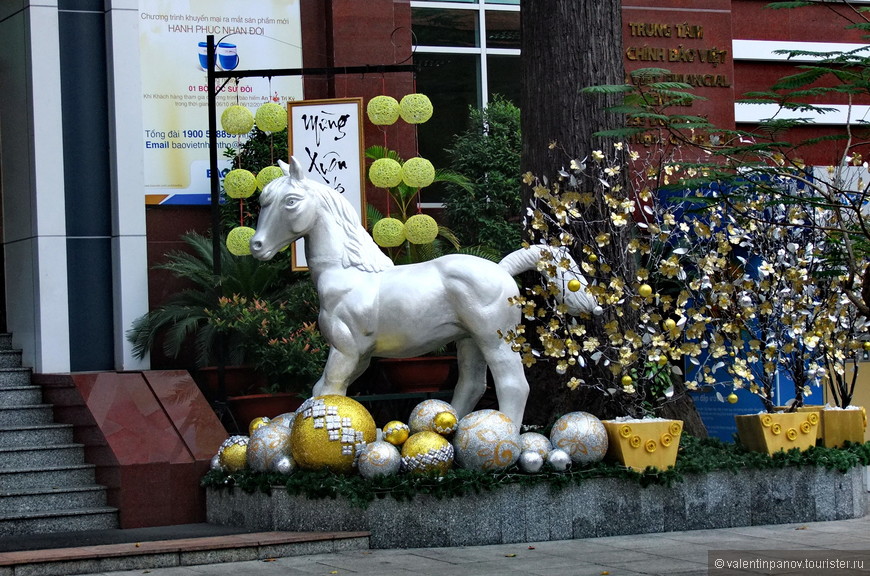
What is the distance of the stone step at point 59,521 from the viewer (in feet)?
33.0

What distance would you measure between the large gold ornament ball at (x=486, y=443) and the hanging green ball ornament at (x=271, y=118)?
171 inches

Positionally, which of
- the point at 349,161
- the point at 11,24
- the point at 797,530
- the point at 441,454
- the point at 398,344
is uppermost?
the point at 11,24

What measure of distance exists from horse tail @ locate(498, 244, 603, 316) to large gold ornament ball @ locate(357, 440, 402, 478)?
72.6 inches

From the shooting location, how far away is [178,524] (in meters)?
10.5

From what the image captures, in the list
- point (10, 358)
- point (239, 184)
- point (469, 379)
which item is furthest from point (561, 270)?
point (10, 358)

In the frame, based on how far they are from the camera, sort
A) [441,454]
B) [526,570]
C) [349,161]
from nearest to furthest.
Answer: [526,570] < [441,454] < [349,161]

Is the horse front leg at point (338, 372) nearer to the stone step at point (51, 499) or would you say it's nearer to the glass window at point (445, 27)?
the stone step at point (51, 499)

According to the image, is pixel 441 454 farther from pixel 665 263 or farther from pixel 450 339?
pixel 665 263

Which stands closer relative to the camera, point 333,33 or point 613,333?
point 613,333

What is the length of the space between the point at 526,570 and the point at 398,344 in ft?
8.16

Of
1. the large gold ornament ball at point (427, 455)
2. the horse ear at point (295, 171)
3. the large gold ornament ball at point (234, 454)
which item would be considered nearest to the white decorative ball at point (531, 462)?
the large gold ornament ball at point (427, 455)

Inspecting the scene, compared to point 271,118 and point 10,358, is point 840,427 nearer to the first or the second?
point 271,118

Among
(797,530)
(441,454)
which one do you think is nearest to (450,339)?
(441,454)

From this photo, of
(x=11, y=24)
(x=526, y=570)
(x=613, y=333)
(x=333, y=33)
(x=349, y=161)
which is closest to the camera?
(x=526, y=570)
